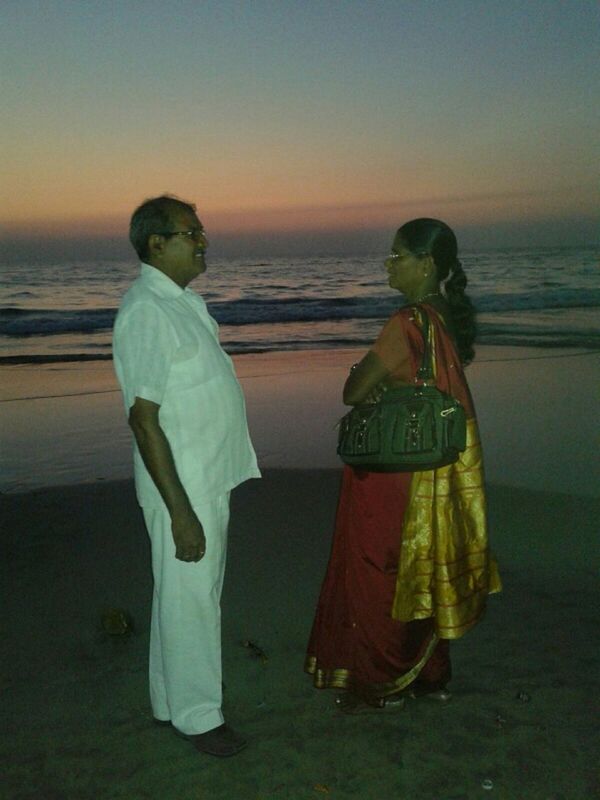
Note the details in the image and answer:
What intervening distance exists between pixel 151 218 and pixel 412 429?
1079 millimetres

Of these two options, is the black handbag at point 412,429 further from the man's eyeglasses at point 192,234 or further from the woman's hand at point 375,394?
the man's eyeglasses at point 192,234

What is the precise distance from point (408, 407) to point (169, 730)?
4.75ft

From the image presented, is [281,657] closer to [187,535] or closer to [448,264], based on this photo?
[187,535]

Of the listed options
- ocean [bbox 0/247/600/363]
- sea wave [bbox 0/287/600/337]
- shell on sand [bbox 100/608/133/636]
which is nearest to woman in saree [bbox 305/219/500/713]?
shell on sand [bbox 100/608/133/636]

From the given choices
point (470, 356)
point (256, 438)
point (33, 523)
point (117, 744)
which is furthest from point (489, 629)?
point (256, 438)

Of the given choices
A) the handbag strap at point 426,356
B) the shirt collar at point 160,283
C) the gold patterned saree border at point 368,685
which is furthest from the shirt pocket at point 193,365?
the gold patterned saree border at point 368,685

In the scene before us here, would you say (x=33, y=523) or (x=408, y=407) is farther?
(x=33, y=523)

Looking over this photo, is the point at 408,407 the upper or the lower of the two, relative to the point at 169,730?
upper

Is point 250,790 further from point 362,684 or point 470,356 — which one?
point 470,356

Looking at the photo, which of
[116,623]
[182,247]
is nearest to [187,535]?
[182,247]

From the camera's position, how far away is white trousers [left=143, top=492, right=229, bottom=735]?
7.70 feet

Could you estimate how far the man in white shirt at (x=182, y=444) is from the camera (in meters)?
2.18

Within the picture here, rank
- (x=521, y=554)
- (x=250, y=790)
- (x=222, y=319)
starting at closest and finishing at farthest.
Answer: (x=250, y=790)
(x=521, y=554)
(x=222, y=319)

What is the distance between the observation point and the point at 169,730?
105 inches
